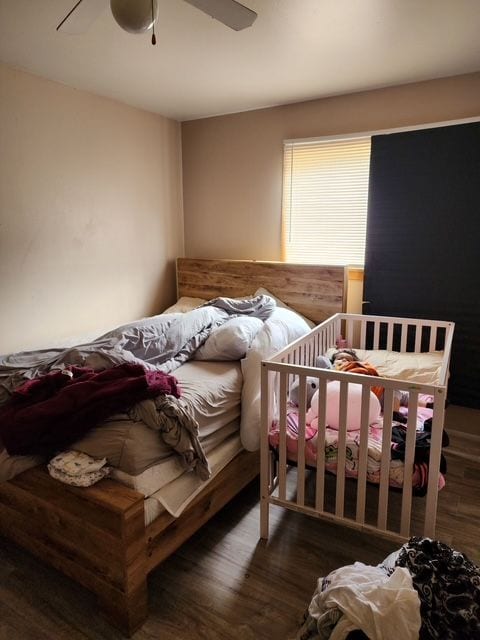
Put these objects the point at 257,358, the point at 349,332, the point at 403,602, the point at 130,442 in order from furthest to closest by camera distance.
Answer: the point at 349,332 < the point at 257,358 < the point at 130,442 < the point at 403,602

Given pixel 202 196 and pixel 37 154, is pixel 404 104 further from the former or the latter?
pixel 37 154

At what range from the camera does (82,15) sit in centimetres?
172

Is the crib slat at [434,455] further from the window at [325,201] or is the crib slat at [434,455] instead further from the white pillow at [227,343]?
the window at [325,201]

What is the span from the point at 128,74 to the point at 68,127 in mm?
621

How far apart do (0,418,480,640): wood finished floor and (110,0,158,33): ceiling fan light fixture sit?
2090 millimetres

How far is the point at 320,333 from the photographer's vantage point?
2717 millimetres

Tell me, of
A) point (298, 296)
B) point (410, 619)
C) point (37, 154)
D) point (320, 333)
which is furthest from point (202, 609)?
point (37, 154)

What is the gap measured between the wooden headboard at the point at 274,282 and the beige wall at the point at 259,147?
0.24 m

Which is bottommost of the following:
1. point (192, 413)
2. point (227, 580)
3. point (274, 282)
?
point (227, 580)

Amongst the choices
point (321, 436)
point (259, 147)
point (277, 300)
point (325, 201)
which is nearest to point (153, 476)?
point (321, 436)

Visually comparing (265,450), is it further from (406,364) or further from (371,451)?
(406,364)

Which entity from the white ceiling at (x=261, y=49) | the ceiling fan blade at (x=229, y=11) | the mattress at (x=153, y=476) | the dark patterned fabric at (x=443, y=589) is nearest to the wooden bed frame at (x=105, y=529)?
the mattress at (x=153, y=476)

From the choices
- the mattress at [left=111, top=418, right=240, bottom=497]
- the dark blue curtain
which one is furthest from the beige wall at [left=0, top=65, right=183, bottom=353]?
the dark blue curtain

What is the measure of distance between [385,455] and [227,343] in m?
1.08
